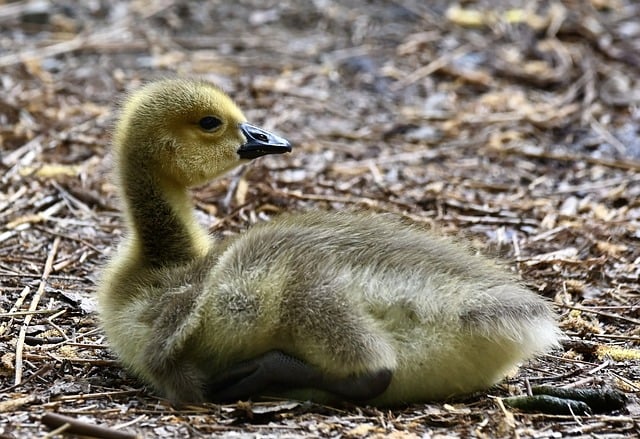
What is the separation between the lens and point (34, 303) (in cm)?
385

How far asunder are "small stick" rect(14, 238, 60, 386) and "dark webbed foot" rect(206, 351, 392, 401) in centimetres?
64

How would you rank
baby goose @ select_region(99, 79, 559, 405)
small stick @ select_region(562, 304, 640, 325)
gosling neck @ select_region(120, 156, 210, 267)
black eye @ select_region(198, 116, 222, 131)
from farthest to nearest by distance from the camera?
small stick @ select_region(562, 304, 640, 325)
black eye @ select_region(198, 116, 222, 131)
gosling neck @ select_region(120, 156, 210, 267)
baby goose @ select_region(99, 79, 559, 405)

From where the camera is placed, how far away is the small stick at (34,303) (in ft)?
10.7

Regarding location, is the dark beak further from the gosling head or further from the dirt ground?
the dirt ground

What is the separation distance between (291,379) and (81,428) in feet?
1.98

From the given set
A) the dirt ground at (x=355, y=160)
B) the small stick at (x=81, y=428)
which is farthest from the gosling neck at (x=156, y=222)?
the small stick at (x=81, y=428)

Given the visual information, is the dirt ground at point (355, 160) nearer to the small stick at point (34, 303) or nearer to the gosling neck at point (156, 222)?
the small stick at point (34, 303)

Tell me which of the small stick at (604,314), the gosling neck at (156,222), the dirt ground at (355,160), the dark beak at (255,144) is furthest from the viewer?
the small stick at (604,314)

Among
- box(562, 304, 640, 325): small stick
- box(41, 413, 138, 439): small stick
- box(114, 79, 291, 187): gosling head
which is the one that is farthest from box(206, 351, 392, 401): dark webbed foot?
box(562, 304, 640, 325): small stick

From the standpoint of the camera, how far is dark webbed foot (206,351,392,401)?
9.74 ft

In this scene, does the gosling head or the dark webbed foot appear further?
the gosling head

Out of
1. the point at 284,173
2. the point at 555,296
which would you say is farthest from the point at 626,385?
the point at 284,173

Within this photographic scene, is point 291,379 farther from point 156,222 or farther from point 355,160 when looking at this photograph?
point 355,160

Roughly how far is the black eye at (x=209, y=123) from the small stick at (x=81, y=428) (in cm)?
117
